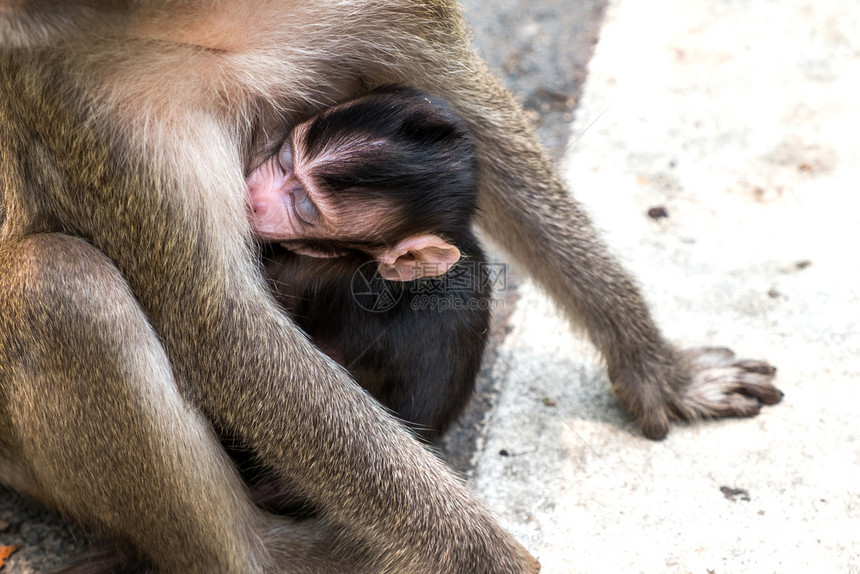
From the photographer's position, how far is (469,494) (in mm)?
2838

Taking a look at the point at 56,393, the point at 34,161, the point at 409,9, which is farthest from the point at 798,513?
the point at 34,161

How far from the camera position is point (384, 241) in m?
2.87

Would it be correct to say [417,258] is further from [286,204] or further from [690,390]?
[690,390]

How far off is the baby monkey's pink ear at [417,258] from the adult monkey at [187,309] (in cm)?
42

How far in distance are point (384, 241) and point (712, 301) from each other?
1899mm

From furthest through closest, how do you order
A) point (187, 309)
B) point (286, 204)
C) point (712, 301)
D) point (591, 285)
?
point (712, 301), point (591, 285), point (286, 204), point (187, 309)

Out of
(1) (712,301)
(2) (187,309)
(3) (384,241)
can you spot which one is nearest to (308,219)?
(3) (384,241)

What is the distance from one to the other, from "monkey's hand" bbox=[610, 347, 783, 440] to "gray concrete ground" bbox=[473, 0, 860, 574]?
2.7 inches

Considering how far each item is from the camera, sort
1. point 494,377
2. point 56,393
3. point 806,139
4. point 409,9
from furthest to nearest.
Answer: point 806,139 < point 494,377 < point 409,9 < point 56,393

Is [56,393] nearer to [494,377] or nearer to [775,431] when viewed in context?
[494,377]

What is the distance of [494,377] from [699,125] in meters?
2.21

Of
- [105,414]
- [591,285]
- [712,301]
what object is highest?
[105,414]

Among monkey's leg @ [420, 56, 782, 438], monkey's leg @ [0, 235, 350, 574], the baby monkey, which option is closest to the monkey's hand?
monkey's leg @ [420, 56, 782, 438]

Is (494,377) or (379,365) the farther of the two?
(494,377)
